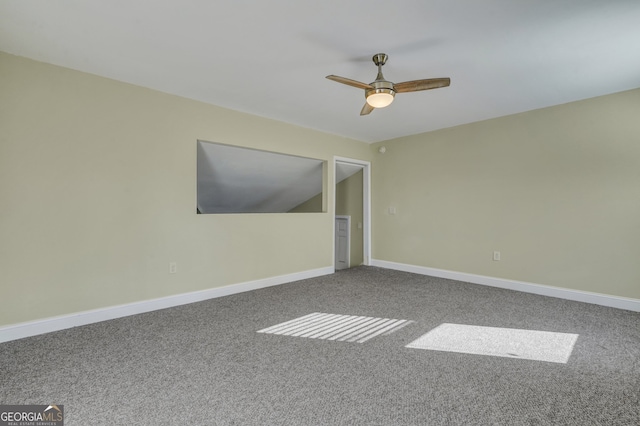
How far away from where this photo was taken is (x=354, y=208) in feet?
19.4

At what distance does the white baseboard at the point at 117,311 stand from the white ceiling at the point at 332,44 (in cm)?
225

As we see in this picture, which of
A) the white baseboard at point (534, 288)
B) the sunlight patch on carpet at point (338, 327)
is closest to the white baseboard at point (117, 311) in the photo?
the sunlight patch on carpet at point (338, 327)

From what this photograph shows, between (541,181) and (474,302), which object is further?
(541,181)

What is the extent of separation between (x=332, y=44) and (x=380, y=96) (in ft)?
1.82

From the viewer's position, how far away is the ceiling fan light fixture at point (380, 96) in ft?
7.70

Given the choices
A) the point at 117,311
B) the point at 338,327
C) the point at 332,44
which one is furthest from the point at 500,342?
the point at 117,311

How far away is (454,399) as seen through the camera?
5.34ft

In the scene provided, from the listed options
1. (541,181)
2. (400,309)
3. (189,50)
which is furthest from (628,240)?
(189,50)

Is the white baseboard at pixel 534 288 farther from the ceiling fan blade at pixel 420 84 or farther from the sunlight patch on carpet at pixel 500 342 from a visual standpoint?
the ceiling fan blade at pixel 420 84

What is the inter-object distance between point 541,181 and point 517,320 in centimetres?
189

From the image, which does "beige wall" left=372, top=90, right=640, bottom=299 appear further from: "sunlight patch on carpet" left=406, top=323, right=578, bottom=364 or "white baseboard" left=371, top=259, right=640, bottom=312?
"sunlight patch on carpet" left=406, top=323, right=578, bottom=364

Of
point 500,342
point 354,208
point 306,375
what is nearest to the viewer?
point 306,375

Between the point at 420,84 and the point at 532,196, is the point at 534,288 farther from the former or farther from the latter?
the point at 420,84

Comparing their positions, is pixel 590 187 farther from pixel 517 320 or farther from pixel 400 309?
pixel 400 309
